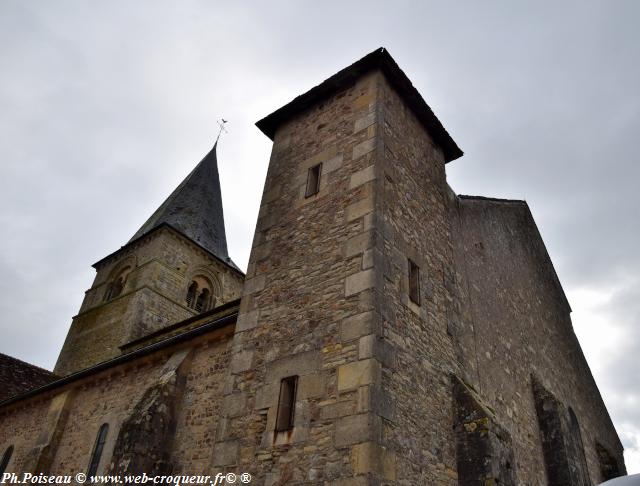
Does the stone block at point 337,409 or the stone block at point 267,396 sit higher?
the stone block at point 267,396

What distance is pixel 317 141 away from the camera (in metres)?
9.51

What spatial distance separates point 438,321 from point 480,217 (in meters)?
4.25

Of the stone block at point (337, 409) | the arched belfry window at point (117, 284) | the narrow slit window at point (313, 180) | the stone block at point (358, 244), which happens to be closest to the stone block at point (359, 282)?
the stone block at point (358, 244)

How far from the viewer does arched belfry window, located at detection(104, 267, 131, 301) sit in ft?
76.7

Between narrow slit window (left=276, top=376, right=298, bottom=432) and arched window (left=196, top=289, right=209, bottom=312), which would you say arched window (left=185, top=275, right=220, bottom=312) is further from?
narrow slit window (left=276, top=376, right=298, bottom=432)

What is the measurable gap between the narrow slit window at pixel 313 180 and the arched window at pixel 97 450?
654cm

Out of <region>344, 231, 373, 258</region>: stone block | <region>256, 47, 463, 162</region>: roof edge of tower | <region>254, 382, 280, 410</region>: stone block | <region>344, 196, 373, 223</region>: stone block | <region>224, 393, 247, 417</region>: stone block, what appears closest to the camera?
<region>254, 382, 280, 410</region>: stone block

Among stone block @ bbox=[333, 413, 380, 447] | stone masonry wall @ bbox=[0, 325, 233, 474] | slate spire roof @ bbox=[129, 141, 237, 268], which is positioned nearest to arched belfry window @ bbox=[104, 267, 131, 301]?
slate spire roof @ bbox=[129, 141, 237, 268]

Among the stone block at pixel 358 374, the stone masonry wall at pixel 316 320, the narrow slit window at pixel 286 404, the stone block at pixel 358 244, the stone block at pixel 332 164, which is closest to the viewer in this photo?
the stone masonry wall at pixel 316 320

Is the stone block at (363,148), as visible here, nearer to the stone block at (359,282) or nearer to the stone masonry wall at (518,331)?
the stone block at (359,282)

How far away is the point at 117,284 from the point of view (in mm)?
23828

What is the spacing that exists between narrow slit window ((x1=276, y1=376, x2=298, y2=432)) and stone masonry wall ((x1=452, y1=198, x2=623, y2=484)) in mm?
3194

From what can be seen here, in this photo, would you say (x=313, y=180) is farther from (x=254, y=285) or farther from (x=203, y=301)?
(x=203, y=301)

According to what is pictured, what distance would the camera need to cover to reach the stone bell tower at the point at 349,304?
19.9 ft
